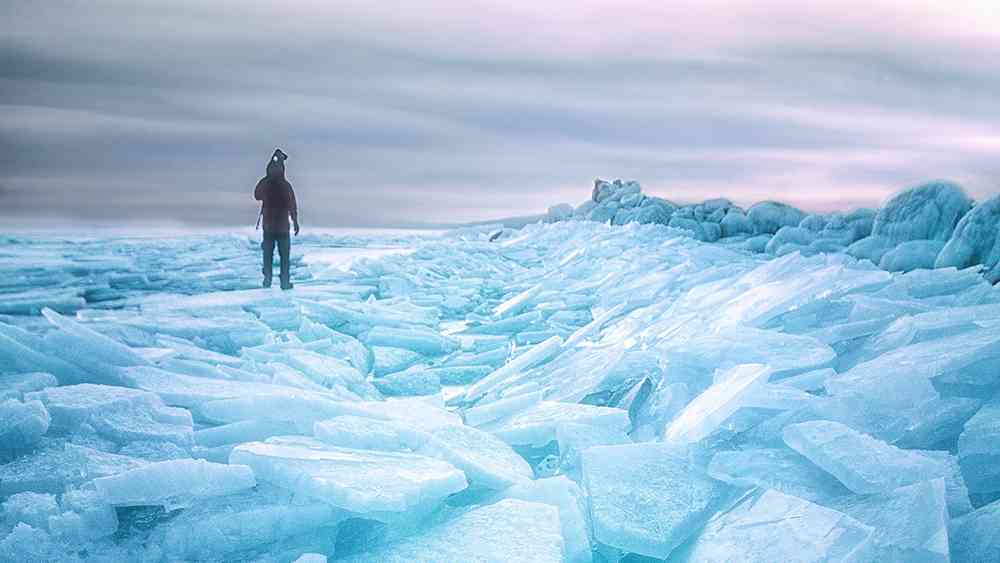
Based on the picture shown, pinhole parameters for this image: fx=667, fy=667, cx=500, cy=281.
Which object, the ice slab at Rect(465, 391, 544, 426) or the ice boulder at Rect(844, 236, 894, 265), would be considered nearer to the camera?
the ice slab at Rect(465, 391, 544, 426)

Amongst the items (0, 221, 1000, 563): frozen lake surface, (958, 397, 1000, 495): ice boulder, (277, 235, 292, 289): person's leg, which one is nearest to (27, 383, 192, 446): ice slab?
(0, 221, 1000, 563): frozen lake surface

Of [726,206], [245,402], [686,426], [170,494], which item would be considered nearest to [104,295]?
[245,402]

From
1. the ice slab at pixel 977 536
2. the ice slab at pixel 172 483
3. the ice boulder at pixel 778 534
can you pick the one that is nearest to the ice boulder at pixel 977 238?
the ice slab at pixel 977 536

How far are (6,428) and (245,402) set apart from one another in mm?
681

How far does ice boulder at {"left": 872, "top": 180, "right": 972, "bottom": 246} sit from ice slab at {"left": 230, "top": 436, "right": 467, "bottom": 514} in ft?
25.1

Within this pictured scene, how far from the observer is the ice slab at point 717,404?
7.04ft

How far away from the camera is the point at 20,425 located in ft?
6.37

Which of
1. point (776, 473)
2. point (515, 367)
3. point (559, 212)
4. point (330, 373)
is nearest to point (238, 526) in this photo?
point (776, 473)

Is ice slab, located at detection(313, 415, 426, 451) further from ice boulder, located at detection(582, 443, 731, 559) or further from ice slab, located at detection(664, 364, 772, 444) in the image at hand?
ice slab, located at detection(664, 364, 772, 444)

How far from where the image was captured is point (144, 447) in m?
2.07

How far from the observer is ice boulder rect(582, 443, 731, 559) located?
1.78 m

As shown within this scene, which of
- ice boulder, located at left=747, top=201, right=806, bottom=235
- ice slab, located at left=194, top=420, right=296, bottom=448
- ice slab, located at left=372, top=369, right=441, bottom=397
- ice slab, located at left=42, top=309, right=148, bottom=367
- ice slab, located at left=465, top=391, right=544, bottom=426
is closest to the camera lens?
ice slab, located at left=194, top=420, right=296, bottom=448

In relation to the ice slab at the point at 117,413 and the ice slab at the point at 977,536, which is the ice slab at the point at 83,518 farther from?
the ice slab at the point at 977,536

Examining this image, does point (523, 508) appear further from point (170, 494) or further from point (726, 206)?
point (726, 206)
